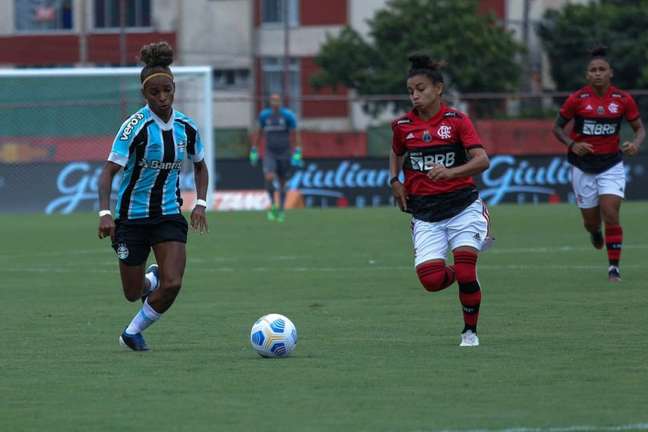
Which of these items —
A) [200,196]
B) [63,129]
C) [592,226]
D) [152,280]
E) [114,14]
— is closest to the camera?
[200,196]

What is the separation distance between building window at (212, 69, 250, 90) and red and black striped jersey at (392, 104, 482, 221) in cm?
4927

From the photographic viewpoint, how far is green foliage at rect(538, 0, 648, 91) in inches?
1960

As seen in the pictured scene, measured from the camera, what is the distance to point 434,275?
937 centimetres

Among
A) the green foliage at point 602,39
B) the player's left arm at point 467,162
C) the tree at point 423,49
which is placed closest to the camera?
the player's left arm at point 467,162

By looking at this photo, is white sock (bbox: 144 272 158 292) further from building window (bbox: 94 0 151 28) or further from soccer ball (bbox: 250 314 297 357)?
building window (bbox: 94 0 151 28)

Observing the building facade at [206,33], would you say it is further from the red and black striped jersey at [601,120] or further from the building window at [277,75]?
the red and black striped jersey at [601,120]

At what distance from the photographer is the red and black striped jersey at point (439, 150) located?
9.41m

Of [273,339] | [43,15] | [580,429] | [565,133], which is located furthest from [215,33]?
[580,429]

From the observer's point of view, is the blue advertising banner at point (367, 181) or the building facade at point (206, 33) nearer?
the blue advertising banner at point (367, 181)

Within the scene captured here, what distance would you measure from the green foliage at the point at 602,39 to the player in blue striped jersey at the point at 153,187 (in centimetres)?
4063

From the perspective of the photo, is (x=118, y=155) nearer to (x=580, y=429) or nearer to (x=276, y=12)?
(x=580, y=429)

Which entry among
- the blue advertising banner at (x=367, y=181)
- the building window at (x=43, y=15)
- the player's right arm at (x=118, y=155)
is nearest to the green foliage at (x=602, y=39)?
the blue advertising banner at (x=367, y=181)

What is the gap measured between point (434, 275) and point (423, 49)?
135ft

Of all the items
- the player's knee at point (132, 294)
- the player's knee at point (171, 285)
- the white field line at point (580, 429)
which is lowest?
the player's knee at point (132, 294)
